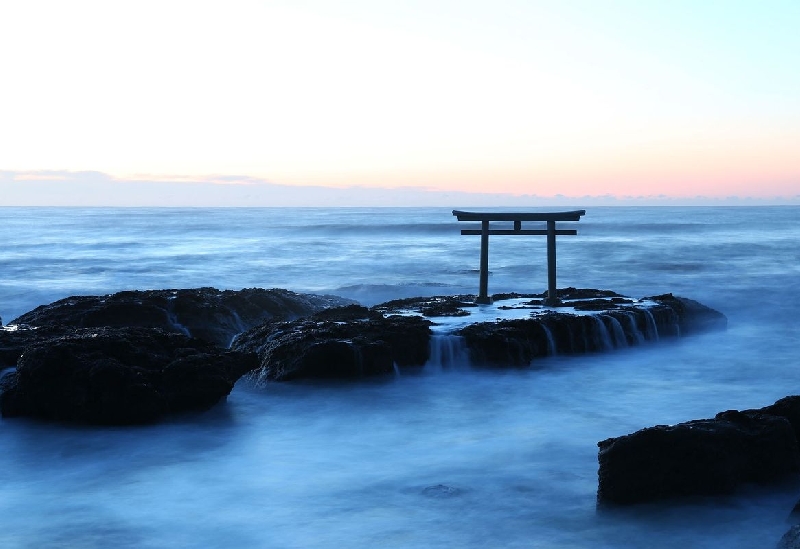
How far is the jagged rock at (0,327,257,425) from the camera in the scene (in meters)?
9.61

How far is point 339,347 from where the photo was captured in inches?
470

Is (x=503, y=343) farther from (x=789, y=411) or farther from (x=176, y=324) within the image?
(x=176, y=324)

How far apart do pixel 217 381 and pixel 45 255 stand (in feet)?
126

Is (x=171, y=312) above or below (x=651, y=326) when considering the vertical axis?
above

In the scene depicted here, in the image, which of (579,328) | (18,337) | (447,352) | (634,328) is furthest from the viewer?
(634,328)

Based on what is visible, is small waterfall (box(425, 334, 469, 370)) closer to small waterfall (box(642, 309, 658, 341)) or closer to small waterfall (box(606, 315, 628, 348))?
small waterfall (box(606, 315, 628, 348))

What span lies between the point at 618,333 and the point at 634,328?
0.56m

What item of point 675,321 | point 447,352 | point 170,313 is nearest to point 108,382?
point 170,313

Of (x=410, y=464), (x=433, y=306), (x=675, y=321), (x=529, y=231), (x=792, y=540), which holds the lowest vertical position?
(x=410, y=464)

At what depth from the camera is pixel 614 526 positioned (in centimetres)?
675

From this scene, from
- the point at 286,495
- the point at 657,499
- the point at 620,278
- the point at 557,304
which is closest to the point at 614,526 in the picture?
the point at 657,499

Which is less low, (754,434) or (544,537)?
(754,434)

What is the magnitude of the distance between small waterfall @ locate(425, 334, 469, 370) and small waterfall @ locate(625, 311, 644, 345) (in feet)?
13.0

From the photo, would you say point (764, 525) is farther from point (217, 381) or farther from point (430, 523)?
point (217, 381)
